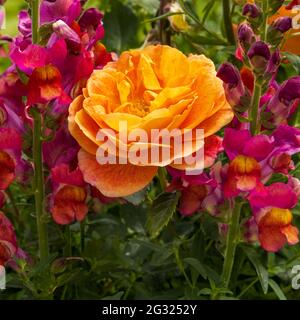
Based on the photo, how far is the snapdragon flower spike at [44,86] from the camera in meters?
0.71

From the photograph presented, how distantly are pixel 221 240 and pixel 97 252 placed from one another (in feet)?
0.49

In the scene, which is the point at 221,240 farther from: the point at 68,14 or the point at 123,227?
the point at 68,14

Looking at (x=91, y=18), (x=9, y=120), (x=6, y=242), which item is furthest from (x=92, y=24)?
(x=6, y=242)

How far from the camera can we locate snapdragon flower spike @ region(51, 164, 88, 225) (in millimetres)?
748

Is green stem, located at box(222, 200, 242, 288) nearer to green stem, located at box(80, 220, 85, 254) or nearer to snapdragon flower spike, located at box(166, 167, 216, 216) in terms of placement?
snapdragon flower spike, located at box(166, 167, 216, 216)

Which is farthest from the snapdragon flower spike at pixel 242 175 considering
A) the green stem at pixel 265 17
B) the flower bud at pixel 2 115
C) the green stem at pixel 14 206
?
the green stem at pixel 14 206

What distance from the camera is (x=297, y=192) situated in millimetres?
754

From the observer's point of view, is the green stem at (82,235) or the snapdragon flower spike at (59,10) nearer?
the snapdragon flower spike at (59,10)

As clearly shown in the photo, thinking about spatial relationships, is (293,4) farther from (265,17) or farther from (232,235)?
(232,235)

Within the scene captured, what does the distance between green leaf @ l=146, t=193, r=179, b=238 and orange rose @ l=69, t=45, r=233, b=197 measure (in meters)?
0.05

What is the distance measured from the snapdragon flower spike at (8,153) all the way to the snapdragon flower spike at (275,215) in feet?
0.70

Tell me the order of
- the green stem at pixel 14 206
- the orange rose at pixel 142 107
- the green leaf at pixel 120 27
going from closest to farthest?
the orange rose at pixel 142 107
the green stem at pixel 14 206
the green leaf at pixel 120 27

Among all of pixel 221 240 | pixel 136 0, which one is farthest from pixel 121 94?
pixel 136 0

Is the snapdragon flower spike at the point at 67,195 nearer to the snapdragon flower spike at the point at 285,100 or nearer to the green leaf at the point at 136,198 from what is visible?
the green leaf at the point at 136,198
